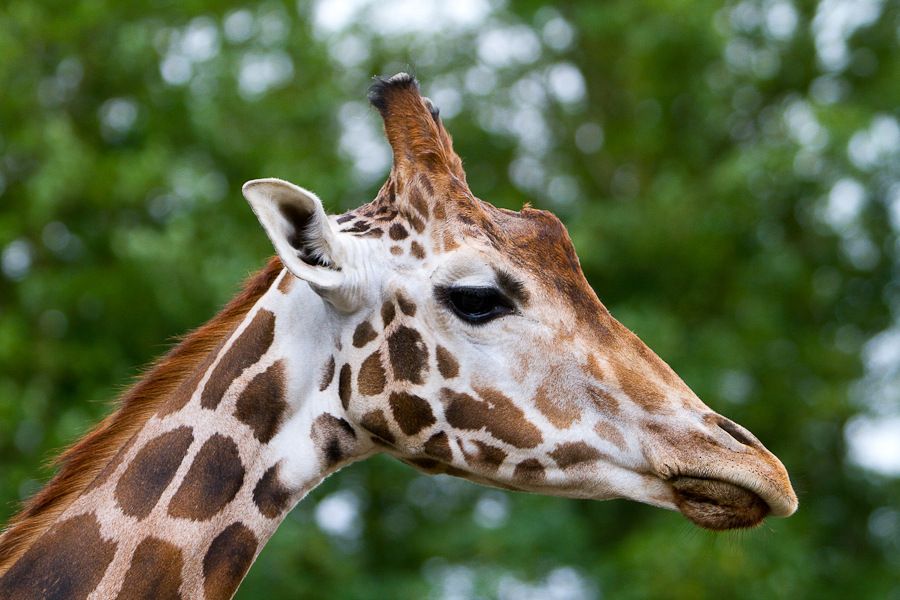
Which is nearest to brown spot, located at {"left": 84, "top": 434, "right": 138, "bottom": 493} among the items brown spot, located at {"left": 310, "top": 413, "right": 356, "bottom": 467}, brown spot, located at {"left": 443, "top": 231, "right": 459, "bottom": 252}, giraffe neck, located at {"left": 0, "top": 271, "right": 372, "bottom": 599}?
giraffe neck, located at {"left": 0, "top": 271, "right": 372, "bottom": 599}

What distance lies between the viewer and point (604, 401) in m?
4.41

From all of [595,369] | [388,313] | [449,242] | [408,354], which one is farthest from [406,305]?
[595,369]

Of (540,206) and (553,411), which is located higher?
(553,411)

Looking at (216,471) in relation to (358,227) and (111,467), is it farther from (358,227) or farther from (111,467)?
(358,227)

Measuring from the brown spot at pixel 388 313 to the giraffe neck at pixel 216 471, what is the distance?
0.62 ft

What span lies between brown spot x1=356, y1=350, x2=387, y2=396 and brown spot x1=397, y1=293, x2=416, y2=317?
7.1 inches

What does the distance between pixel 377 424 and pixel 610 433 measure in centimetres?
85

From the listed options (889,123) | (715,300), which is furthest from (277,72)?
(889,123)

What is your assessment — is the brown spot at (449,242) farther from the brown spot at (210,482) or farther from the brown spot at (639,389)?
the brown spot at (210,482)

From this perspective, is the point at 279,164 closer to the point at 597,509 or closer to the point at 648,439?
the point at 597,509

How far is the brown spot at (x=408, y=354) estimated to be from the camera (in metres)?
4.52

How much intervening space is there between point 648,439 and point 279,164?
12.5 m

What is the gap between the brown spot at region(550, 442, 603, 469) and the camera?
441 centimetres

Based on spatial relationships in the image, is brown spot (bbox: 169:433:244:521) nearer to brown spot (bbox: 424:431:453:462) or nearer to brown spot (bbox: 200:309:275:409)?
brown spot (bbox: 200:309:275:409)
